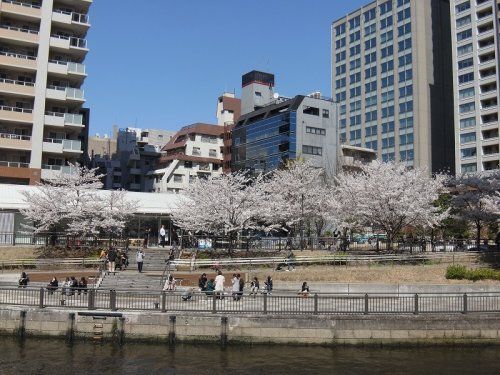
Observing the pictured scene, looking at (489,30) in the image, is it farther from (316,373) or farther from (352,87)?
(316,373)

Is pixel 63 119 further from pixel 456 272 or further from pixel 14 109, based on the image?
pixel 456 272

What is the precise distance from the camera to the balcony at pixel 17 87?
56.1m

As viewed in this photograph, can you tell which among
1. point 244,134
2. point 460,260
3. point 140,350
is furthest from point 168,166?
point 140,350

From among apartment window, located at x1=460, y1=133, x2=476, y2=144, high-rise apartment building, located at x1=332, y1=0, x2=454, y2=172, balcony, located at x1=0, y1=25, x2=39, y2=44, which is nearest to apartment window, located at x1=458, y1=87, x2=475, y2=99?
apartment window, located at x1=460, y1=133, x2=476, y2=144

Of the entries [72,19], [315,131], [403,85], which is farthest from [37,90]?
[403,85]

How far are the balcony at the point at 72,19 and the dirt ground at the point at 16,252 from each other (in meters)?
29.0

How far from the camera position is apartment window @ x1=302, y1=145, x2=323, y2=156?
86.0 metres

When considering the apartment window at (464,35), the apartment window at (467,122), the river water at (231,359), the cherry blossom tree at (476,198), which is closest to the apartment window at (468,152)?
the apartment window at (467,122)

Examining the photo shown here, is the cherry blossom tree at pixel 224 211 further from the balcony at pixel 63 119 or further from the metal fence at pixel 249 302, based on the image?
the balcony at pixel 63 119

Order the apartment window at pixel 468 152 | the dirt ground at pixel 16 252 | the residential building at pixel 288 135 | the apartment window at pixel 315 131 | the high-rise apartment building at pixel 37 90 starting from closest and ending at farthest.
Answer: the dirt ground at pixel 16 252 → the high-rise apartment building at pixel 37 90 → the residential building at pixel 288 135 → the apartment window at pixel 315 131 → the apartment window at pixel 468 152

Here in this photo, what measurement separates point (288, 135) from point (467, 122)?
37013mm

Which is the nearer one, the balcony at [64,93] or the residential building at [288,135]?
the balcony at [64,93]

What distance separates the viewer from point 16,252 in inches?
1617

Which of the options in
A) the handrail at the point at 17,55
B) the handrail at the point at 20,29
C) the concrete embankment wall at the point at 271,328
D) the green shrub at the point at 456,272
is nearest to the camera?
the concrete embankment wall at the point at 271,328
